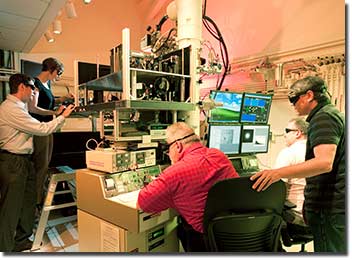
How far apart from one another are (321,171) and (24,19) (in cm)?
263

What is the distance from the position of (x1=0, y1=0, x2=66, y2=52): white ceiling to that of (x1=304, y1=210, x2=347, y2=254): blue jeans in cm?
241

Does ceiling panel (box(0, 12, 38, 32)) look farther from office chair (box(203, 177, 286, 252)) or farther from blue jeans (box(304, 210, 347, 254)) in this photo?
blue jeans (box(304, 210, 347, 254))

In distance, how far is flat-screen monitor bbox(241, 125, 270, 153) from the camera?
245 centimetres

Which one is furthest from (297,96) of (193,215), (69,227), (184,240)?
(69,227)

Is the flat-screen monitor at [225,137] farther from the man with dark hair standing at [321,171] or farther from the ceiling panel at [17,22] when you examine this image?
the ceiling panel at [17,22]

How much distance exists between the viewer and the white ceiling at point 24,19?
2.04 meters

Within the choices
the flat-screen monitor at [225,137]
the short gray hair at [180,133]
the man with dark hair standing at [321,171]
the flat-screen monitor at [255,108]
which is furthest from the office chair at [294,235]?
the flat-screen monitor at [255,108]

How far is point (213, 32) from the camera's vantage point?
10.7 ft

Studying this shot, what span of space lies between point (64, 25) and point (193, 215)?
3485 mm

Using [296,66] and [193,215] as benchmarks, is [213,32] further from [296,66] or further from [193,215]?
[193,215]

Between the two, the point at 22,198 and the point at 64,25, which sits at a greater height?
the point at 64,25

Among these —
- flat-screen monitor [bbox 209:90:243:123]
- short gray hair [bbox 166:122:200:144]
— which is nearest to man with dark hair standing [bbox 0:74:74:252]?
short gray hair [bbox 166:122:200:144]

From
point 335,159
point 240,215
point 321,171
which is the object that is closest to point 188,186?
point 240,215

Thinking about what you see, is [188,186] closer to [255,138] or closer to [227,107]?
[227,107]
